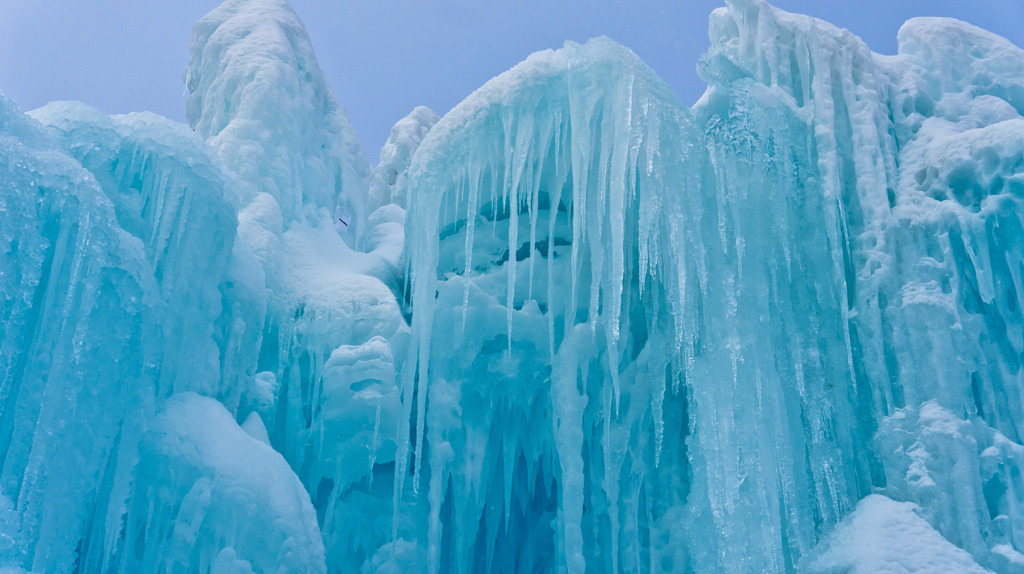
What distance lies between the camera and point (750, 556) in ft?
17.6

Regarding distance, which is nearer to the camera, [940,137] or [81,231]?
[81,231]

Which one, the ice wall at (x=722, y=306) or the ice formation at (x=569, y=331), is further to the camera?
A: the ice wall at (x=722, y=306)

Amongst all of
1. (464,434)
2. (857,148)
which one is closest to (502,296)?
(464,434)

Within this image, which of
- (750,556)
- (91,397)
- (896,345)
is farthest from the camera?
(896,345)

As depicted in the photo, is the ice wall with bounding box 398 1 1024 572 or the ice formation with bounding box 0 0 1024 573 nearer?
the ice formation with bounding box 0 0 1024 573

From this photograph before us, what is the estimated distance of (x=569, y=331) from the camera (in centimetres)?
648

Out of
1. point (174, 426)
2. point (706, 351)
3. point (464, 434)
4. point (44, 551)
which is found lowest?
point (44, 551)

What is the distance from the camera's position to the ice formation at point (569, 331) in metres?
4.58

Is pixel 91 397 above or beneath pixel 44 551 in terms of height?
above

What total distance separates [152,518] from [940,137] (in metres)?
6.60

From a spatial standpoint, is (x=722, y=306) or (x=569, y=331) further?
(x=569, y=331)

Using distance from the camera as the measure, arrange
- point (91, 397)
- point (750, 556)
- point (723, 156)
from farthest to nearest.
Result: point (723, 156)
point (750, 556)
point (91, 397)

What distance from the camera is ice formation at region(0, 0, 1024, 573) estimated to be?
4.58 metres

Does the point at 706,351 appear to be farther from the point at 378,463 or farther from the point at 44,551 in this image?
the point at 44,551
